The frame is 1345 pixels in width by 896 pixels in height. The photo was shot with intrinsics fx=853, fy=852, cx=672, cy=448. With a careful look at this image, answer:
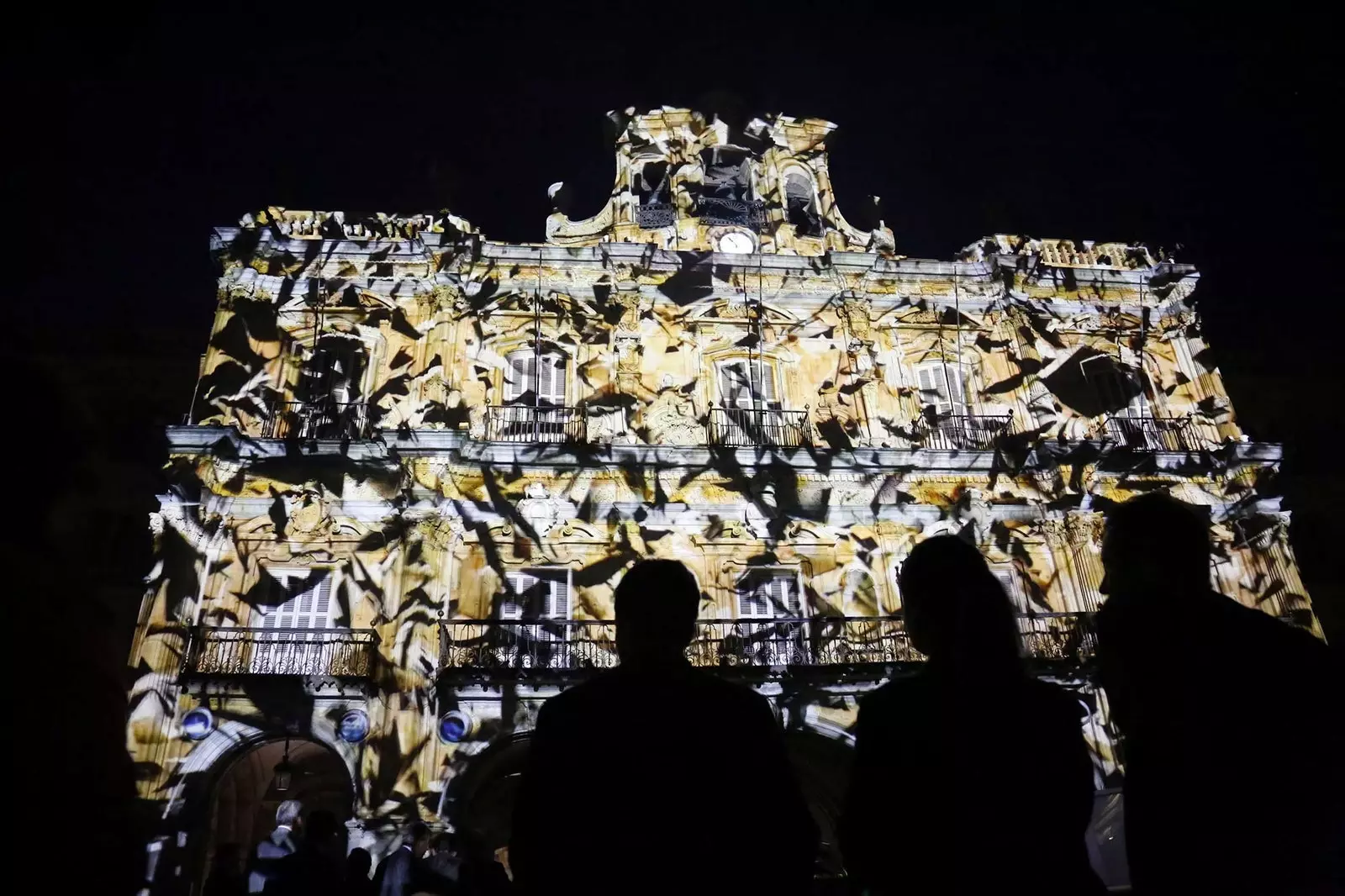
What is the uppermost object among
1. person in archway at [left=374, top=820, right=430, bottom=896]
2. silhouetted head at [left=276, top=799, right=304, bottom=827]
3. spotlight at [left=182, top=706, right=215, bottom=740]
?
spotlight at [left=182, top=706, right=215, bottom=740]

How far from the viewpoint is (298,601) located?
42.2ft

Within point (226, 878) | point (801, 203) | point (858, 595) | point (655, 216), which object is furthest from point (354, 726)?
point (801, 203)

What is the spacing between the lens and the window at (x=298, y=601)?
41.3 feet

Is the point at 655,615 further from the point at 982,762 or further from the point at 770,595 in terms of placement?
the point at 770,595

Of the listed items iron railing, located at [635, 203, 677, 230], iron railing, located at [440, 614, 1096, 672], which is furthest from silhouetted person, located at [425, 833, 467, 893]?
iron railing, located at [635, 203, 677, 230]

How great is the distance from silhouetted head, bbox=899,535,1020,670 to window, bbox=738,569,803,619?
36.1ft

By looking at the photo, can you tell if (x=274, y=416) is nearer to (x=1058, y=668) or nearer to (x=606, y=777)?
(x=1058, y=668)

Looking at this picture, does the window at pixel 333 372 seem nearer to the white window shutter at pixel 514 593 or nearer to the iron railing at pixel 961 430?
the white window shutter at pixel 514 593

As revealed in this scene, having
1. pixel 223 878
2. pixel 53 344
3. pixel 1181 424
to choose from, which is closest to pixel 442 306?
pixel 53 344

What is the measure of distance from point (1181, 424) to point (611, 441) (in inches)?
399

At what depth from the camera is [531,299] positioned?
16219mm

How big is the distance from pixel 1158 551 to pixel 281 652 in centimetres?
1209

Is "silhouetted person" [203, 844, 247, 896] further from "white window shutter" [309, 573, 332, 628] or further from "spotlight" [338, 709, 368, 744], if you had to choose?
"white window shutter" [309, 573, 332, 628]

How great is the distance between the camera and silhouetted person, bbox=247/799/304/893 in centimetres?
560
